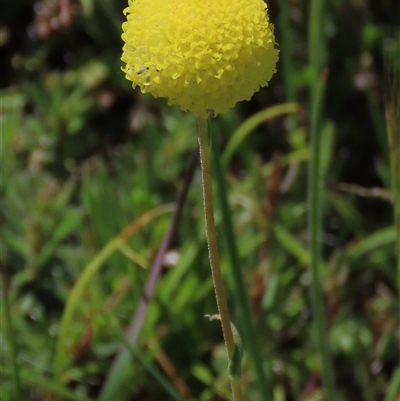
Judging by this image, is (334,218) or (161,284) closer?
(161,284)

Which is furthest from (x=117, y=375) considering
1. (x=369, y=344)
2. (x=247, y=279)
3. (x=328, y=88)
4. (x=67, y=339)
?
(x=328, y=88)

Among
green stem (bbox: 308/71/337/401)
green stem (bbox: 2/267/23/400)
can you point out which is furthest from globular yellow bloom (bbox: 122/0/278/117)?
green stem (bbox: 2/267/23/400)

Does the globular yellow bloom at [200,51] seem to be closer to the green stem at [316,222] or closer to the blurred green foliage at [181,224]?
the green stem at [316,222]

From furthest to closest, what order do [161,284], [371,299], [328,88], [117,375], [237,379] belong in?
[328,88] < [371,299] < [161,284] < [117,375] < [237,379]

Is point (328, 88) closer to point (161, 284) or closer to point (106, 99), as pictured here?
point (106, 99)

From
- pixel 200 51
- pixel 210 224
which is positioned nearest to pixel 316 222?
pixel 210 224

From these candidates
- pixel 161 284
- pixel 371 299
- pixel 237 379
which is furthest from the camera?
pixel 371 299
